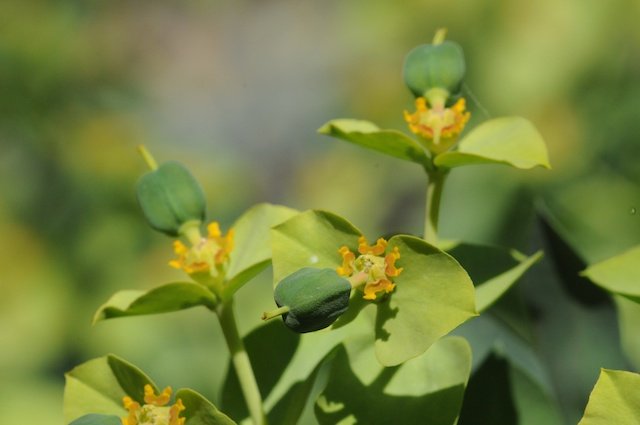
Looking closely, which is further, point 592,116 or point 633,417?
point 592,116

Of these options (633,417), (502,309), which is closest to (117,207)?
(502,309)

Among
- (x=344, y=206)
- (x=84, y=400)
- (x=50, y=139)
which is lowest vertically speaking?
(x=344, y=206)

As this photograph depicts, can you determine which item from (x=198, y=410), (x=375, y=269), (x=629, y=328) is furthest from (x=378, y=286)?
(x=629, y=328)

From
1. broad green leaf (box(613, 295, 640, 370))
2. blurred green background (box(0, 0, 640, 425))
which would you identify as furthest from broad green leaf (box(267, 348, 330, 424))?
broad green leaf (box(613, 295, 640, 370))

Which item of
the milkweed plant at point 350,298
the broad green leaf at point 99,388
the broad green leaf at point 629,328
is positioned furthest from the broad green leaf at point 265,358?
the broad green leaf at point 629,328

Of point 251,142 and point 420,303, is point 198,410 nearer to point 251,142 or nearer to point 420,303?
point 420,303

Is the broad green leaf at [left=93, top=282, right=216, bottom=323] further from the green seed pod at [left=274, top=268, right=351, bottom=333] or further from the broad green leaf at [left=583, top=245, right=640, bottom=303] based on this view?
the broad green leaf at [left=583, top=245, right=640, bottom=303]

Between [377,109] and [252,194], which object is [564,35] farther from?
[252,194]
